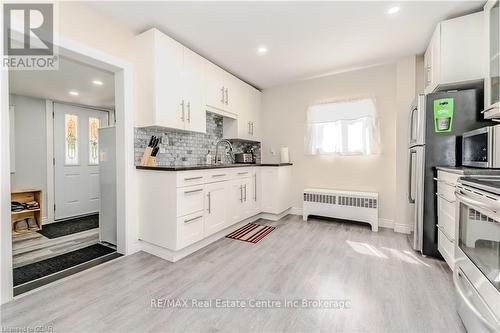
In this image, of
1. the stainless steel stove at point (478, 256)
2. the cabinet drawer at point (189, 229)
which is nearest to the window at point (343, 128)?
the stainless steel stove at point (478, 256)

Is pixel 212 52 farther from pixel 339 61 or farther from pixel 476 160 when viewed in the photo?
pixel 476 160

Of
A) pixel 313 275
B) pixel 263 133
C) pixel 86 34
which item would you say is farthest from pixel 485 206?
pixel 263 133

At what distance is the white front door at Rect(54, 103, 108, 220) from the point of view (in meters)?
4.07

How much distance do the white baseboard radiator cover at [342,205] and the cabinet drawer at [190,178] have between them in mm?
1947

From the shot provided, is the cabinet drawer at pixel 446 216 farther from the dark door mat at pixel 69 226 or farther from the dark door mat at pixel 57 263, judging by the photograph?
the dark door mat at pixel 69 226

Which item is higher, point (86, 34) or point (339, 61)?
point (339, 61)

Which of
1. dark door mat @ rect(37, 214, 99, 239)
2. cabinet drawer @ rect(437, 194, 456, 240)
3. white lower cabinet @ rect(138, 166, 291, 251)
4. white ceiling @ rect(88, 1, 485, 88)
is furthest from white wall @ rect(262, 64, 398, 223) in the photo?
dark door mat @ rect(37, 214, 99, 239)

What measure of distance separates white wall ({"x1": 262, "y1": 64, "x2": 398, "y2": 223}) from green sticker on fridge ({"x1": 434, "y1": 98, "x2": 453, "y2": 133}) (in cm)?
108

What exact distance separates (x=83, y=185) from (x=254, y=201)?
11.6ft

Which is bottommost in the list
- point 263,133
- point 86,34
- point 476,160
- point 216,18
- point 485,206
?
point 485,206

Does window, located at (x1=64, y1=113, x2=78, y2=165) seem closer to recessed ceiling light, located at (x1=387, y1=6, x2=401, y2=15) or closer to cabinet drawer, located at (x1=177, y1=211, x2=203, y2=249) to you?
cabinet drawer, located at (x1=177, y1=211, x2=203, y2=249)

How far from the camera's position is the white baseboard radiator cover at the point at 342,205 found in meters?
3.20

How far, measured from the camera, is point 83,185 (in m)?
4.42

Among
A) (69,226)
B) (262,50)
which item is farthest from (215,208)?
(69,226)
